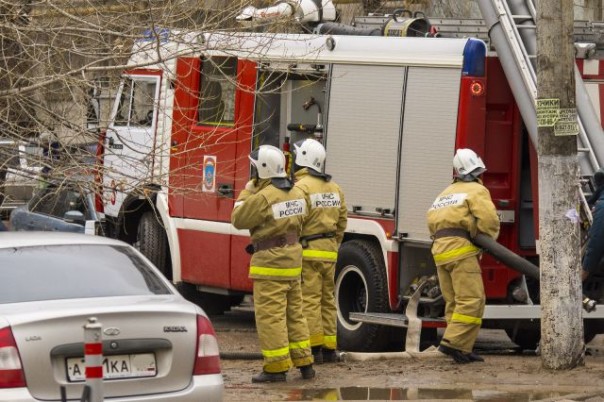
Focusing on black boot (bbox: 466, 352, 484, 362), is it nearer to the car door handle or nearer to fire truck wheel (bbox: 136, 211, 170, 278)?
the car door handle

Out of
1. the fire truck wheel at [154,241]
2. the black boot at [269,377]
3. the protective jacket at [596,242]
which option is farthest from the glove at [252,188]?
the fire truck wheel at [154,241]

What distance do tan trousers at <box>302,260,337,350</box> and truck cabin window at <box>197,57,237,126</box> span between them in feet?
9.48

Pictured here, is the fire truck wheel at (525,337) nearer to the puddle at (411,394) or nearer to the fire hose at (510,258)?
the fire hose at (510,258)

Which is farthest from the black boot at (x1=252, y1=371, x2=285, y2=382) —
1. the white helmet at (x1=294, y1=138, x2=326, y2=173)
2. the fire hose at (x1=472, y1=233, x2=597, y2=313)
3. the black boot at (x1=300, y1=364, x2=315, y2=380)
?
the fire hose at (x1=472, y1=233, x2=597, y2=313)

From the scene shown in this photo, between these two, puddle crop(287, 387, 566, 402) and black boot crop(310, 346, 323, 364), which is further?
black boot crop(310, 346, 323, 364)

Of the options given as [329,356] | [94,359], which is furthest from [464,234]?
[94,359]

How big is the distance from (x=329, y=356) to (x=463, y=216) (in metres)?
1.59

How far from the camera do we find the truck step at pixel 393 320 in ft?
39.7

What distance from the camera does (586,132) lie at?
11750 mm

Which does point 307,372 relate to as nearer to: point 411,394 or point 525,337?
point 411,394

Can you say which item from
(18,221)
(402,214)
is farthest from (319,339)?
(18,221)

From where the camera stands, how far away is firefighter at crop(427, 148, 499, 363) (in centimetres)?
1132

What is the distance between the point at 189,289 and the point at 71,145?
167 inches

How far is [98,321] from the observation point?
7.34 metres
